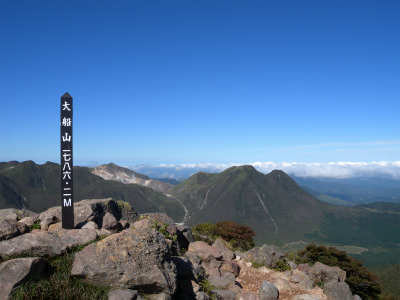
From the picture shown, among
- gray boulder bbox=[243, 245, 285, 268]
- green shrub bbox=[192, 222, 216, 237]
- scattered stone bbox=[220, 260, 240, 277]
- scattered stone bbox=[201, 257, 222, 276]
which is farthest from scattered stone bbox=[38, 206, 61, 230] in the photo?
green shrub bbox=[192, 222, 216, 237]

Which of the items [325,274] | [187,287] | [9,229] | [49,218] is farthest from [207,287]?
[9,229]

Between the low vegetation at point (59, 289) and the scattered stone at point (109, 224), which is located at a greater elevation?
the scattered stone at point (109, 224)

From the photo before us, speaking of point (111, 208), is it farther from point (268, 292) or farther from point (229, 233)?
point (229, 233)

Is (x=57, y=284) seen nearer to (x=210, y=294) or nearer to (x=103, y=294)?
(x=103, y=294)

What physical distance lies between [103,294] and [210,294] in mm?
4185

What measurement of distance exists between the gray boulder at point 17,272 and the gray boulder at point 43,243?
0.79 metres

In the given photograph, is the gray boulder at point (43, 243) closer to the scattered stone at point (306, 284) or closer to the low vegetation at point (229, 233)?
the scattered stone at point (306, 284)

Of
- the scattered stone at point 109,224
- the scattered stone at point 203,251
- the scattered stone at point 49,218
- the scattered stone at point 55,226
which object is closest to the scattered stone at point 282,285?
the scattered stone at point 203,251

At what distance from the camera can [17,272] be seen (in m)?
7.66

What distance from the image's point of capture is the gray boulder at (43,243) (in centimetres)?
869

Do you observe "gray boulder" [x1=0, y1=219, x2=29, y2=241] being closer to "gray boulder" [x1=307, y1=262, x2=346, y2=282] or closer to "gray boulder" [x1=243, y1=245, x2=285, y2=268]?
"gray boulder" [x1=243, y1=245, x2=285, y2=268]

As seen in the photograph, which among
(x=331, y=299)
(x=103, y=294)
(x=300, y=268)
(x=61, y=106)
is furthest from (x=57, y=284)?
(x=300, y=268)

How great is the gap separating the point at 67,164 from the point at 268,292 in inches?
382

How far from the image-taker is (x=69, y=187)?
11125 millimetres
